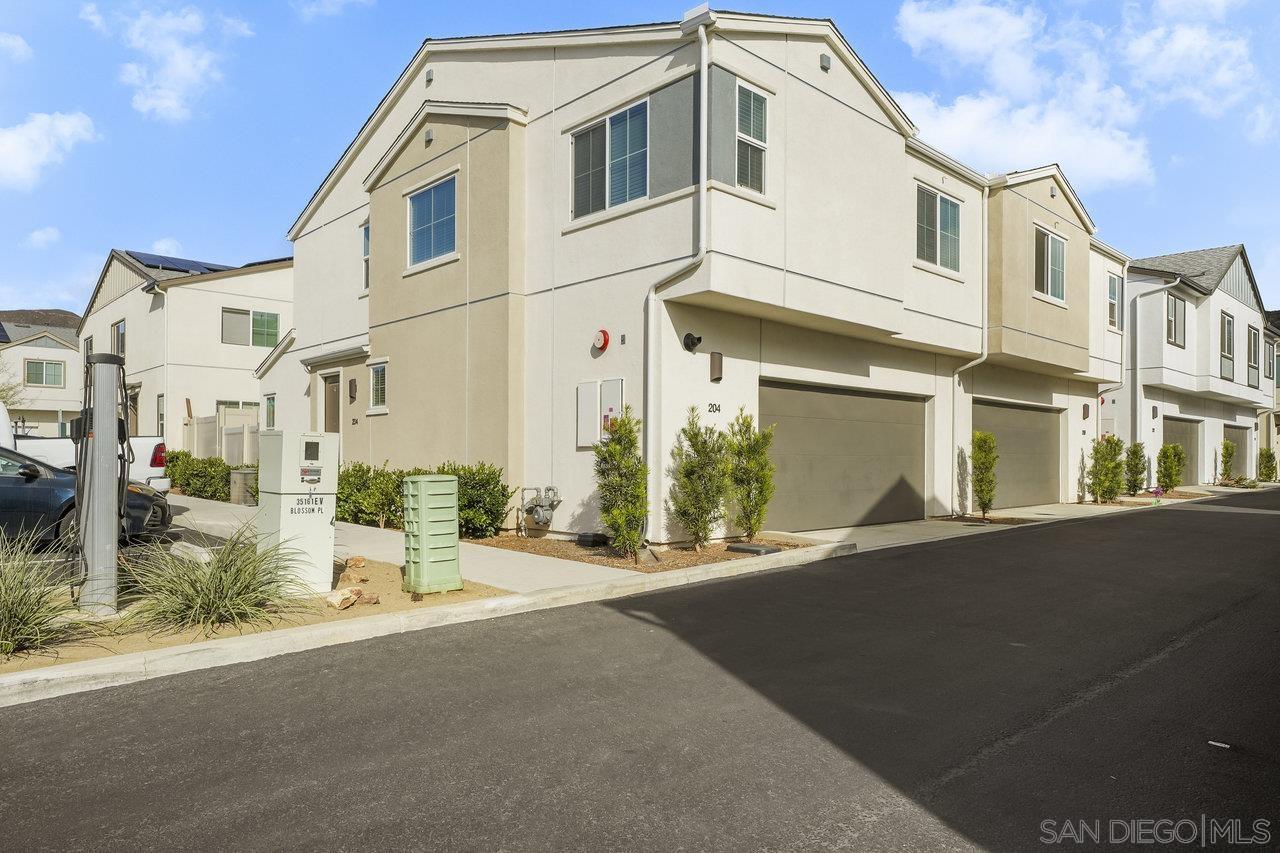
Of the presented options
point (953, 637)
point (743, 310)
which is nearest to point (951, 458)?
point (743, 310)

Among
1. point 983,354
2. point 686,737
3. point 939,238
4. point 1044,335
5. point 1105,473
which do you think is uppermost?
point 939,238

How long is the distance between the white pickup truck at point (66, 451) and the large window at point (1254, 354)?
3590 centimetres

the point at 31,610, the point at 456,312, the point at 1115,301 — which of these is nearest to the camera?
the point at 31,610

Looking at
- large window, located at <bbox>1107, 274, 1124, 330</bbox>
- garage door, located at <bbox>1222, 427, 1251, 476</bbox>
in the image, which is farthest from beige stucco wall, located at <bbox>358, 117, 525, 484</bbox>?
garage door, located at <bbox>1222, 427, 1251, 476</bbox>

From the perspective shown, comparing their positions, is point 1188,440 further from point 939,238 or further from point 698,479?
point 698,479

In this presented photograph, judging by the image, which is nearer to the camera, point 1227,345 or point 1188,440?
point 1227,345

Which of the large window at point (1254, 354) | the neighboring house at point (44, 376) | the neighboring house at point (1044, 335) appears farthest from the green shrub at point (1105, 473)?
the neighboring house at point (44, 376)

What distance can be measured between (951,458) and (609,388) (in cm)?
884

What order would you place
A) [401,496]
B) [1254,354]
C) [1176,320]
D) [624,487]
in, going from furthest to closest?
[1254,354] → [1176,320] → [401,496] → [624,487]

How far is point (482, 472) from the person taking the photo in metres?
12.4

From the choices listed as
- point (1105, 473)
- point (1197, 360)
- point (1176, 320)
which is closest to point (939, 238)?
point (1105, 473)

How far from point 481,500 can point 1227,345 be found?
29154 millimetres

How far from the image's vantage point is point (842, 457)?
14.2m

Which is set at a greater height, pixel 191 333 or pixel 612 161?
pixel 612 161
